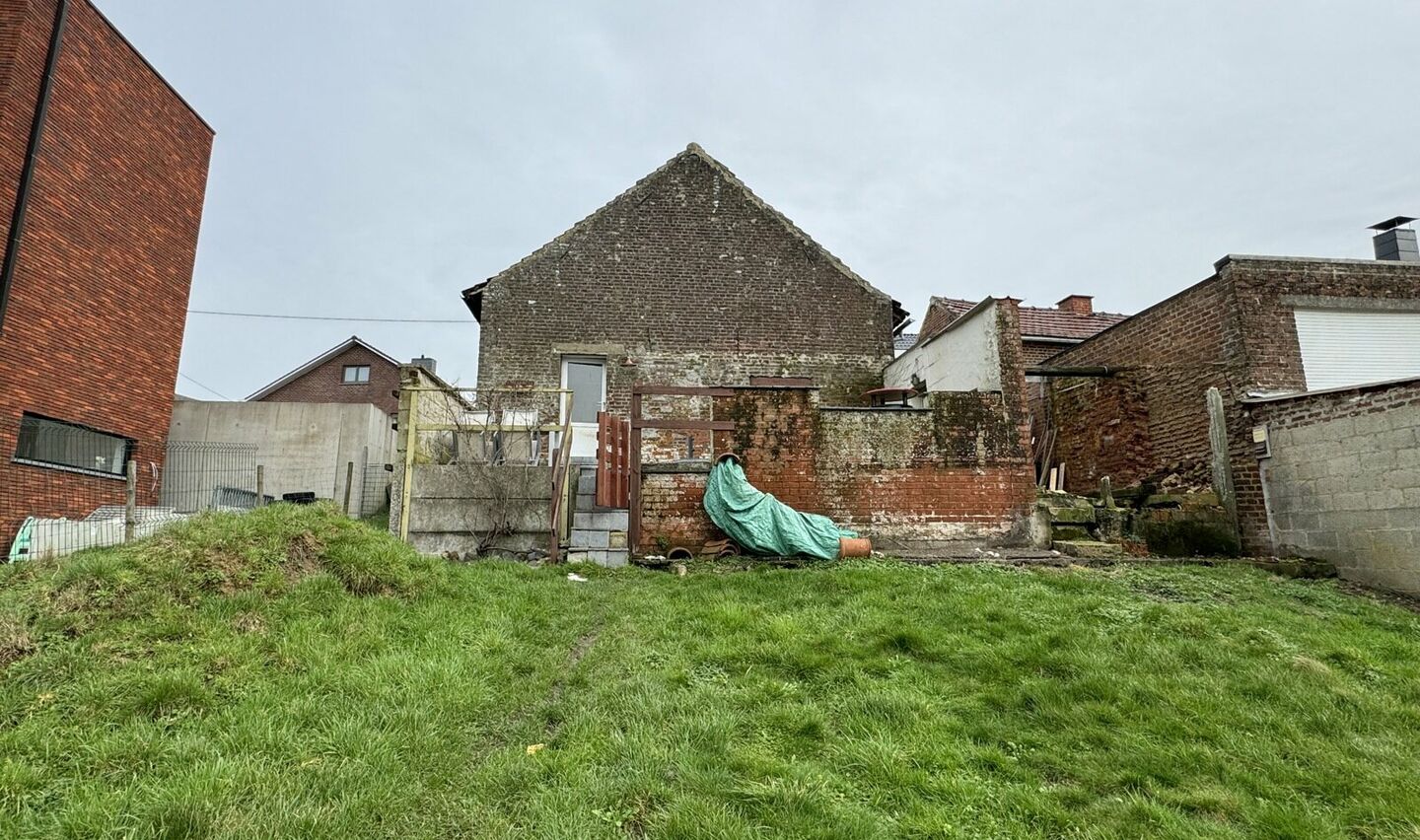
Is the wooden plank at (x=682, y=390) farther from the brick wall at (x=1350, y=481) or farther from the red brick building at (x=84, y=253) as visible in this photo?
the red brick building at (x=84, y=253)

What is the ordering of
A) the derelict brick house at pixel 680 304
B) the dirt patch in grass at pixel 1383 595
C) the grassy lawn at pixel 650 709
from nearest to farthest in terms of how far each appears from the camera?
the grassy lawn at pixel 650 709 < the dirt patch in grass at pixel 1383 595 < the derelict brick house at pixel 680 304

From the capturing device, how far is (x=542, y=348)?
14.1 m

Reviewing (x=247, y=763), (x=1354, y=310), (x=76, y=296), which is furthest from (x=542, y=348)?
(x=1354, y=310)

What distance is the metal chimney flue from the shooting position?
14.8 metres

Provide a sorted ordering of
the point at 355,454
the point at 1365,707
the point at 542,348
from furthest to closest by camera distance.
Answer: the point at 355,454
the point at 542,348
the point at 1365,707

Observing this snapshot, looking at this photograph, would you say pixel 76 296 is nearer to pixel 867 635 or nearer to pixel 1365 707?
pixel 867 635

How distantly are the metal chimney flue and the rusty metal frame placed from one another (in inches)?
640

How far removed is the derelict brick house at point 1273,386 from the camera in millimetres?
8203

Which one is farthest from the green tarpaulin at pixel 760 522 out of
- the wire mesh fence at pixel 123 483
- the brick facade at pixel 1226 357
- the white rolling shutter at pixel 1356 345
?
the white rolling shutter at pixel 1356 345

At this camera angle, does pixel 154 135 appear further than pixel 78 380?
Yes

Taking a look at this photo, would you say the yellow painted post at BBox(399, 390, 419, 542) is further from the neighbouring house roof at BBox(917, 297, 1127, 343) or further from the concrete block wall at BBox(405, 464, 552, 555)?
the neighbouring house roof at BBox(917, 297, 1127, 343)

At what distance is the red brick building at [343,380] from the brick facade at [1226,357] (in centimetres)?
3010

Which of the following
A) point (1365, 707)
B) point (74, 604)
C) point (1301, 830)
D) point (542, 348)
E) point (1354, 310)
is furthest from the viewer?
point (542, 348)

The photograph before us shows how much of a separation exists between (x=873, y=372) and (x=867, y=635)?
10.3 metres
